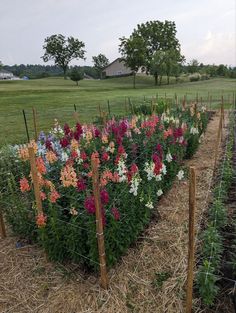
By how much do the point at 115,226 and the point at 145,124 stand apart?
2999mm

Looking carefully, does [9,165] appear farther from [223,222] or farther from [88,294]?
[223,222]

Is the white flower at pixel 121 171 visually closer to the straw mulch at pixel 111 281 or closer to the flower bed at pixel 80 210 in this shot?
the flower bed at pixel 80 210

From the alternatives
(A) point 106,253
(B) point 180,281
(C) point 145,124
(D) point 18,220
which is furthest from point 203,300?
(C) point 145,124

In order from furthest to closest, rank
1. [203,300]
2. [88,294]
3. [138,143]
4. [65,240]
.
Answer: [138,143], [65,240], [88,294], [203,300]

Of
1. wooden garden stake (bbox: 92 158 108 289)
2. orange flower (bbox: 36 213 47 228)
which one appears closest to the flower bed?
orange flower (bbox: 36 213 47 228)

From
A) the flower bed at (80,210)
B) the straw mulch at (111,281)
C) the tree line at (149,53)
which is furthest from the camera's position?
the tree line at (149,53)

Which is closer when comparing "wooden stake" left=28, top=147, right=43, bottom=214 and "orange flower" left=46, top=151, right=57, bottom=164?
"wooden stake" left=28, top=147, right=43, bottom=214

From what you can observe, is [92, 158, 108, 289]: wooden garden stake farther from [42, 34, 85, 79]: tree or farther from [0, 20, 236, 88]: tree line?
[42, 34, 85, 79]: tree

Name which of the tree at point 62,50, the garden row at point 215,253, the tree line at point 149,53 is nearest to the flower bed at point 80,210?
the garden row at point 215,253

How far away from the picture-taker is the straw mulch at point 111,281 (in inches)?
115

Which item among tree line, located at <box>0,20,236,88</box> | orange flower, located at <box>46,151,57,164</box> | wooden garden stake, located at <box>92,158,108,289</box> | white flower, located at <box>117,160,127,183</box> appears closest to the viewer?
wooden garden stake, located at <box>92,158,108,289</box>

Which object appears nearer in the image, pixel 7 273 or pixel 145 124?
pixel 7 273

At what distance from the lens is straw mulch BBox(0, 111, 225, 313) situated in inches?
115

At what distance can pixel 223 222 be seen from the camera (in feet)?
12.5
